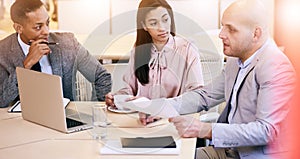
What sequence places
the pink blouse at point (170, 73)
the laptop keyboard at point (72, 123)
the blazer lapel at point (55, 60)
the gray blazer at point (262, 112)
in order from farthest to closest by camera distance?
the blazer lapel at point (55, 60), the pink blouse at point (170, 73), the laptop keyboard at point (72, 123), the gray blazer at point (262, 112)

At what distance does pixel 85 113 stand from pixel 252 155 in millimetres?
774

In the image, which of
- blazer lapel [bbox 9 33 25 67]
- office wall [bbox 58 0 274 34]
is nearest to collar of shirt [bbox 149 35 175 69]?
blazer lapel [bbox 9 33 25 67]

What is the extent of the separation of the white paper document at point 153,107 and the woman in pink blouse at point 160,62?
115 mm

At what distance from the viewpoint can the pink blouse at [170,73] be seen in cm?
212

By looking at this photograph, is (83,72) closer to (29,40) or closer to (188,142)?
(29,40)

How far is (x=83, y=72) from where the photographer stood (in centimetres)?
250

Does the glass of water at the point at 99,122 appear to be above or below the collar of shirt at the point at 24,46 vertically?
below

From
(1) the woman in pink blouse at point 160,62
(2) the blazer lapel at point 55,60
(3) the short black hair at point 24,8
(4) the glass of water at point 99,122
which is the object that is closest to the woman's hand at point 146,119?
(4) the glass of water at point 99,122

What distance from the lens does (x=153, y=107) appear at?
6.33 feet

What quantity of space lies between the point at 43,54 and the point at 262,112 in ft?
4.26

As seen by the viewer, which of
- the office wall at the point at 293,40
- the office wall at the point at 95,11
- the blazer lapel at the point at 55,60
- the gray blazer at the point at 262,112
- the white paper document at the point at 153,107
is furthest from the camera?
the office wall at the point at 95,11

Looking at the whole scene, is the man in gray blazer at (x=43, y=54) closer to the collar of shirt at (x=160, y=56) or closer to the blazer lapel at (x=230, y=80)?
the collar of shirt at (x=160, y=56)

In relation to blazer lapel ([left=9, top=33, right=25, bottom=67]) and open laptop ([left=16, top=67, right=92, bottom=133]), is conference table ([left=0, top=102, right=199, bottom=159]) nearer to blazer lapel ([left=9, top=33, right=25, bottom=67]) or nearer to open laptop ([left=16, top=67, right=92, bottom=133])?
open laptop ([left=16, top=67, right=92, bottom=133])

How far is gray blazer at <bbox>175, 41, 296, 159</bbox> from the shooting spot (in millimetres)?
1578
